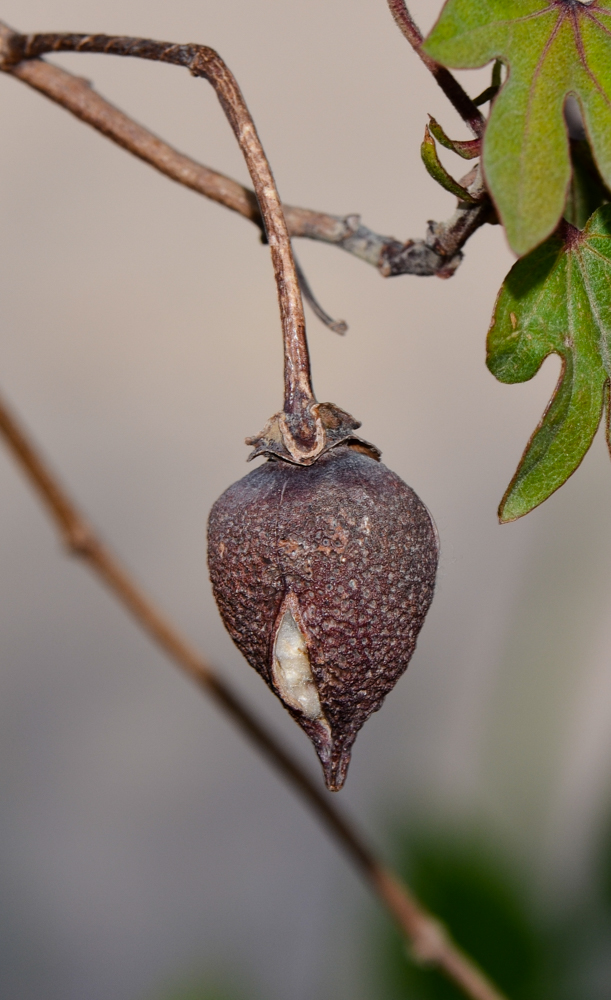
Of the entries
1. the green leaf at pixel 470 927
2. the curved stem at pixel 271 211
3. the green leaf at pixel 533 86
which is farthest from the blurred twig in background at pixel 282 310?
the green leaf at pixel 470 927

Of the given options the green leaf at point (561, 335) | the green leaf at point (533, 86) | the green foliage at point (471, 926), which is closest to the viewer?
the green leaf at point (533, 86)

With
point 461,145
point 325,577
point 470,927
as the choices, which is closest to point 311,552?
point 325,577

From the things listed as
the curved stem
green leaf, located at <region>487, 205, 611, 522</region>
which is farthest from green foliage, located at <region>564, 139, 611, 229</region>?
the curved stem

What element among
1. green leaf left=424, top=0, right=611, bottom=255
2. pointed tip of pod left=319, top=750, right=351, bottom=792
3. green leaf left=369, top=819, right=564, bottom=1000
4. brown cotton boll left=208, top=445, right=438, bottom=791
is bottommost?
green leaf left=369, top=819, right=564, bottom=1000

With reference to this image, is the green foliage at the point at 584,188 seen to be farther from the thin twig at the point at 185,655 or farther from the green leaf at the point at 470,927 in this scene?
the green leaf at the point at 470,927

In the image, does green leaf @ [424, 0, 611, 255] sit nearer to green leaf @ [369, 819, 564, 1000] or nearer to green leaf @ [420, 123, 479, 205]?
green leaf @ [420, 123, 479, 205]
